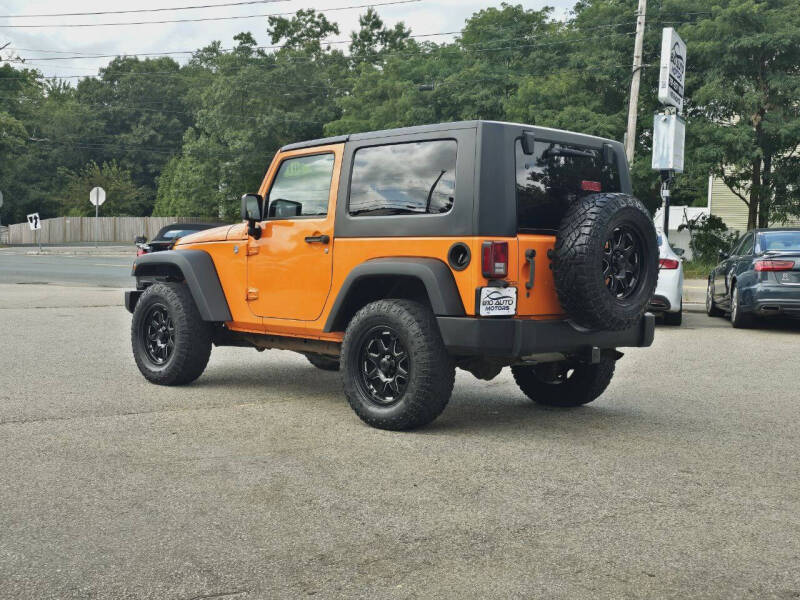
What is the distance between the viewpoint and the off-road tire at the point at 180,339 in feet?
26.2

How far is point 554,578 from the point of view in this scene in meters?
3.73

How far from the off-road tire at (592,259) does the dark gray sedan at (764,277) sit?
780 centimetres

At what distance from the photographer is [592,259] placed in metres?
6.05

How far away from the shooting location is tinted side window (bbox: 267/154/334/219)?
7.19 m

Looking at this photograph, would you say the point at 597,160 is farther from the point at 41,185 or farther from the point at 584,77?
the point at 41,185

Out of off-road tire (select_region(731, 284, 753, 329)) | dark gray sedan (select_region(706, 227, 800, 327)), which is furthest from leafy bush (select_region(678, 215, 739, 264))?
off-road tire (select_region(731, 284, 753, 329))

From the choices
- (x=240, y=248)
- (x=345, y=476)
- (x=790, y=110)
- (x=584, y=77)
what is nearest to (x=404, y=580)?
(x=345, y=476)

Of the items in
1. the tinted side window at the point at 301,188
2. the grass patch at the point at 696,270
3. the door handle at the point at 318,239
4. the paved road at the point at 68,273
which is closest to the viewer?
the door handle at the point at 318,239

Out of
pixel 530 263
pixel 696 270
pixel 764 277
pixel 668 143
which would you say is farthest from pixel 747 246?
pixel 696 270

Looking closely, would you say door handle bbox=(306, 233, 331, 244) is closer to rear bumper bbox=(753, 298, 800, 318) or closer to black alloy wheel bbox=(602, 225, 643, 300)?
black alloy wheel bbox=(602, 225, 643, 300)

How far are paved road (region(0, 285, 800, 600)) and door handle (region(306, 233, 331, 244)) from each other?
1247 millimetres

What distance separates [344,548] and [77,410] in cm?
362

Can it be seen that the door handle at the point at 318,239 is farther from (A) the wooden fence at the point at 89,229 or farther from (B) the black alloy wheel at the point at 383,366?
(A) the wooden fence at the point at 89,229

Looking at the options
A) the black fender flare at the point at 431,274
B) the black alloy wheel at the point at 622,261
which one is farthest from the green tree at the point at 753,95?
the black fender flare at the point at 431,274
